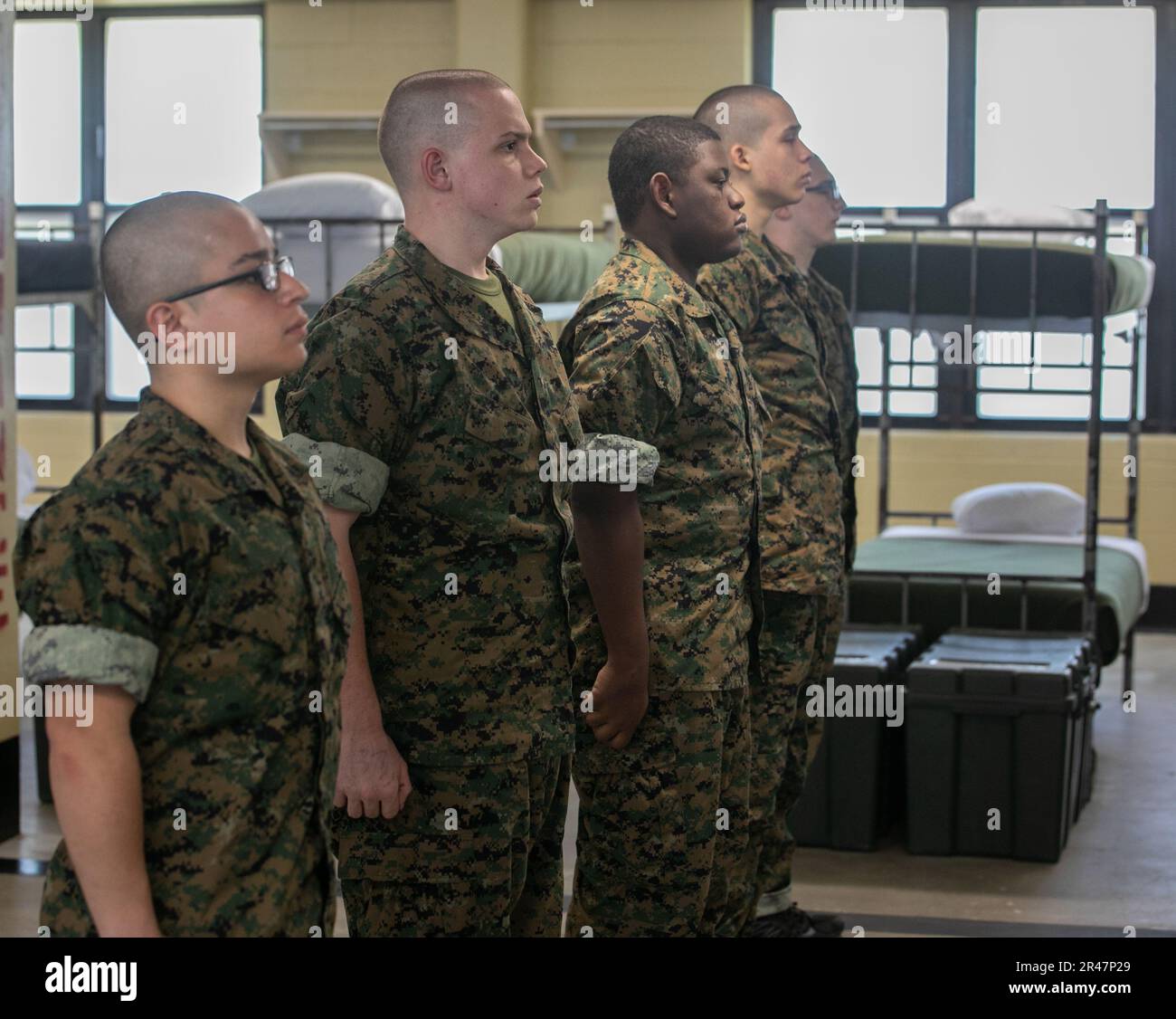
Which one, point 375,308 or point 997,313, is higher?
point 997,313

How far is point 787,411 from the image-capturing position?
2525mm

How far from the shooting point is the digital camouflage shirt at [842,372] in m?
2.66

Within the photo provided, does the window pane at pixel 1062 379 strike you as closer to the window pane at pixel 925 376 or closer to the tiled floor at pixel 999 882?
the window pane at pixel 925 376

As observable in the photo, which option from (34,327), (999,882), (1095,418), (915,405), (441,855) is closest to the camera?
(441,855)

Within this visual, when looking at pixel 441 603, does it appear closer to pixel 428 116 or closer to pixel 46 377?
pixel 428 116

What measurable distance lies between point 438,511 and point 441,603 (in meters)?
0.10

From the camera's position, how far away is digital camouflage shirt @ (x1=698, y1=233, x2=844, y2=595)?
247 centimetres

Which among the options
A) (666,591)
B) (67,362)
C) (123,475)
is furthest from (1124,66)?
(123,475)

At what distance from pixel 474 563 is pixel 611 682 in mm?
380

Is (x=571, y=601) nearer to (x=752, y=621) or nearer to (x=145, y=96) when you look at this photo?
(x=752, y=621)

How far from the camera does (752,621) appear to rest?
7.16 feet

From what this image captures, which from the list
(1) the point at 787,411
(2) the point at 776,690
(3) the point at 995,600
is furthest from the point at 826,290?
(3) the point at 995,600

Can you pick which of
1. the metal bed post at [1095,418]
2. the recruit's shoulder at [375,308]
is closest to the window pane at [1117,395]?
the metal bed post at [1095,418]
